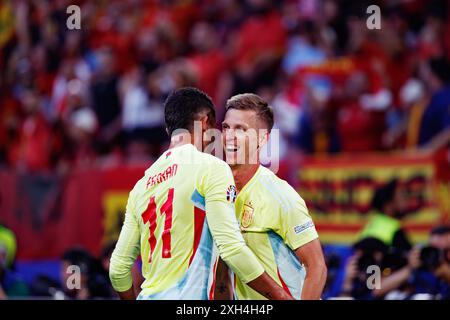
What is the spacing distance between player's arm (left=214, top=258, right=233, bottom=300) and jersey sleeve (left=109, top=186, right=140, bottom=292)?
53cm

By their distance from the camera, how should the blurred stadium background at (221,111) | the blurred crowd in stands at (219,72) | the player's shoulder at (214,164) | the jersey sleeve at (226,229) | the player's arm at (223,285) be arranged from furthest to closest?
the blurred crowd in stands at (219,72), the blurred stadium background at (221,111), the player's arm at (223,285), the player's shoulder at (214,164), the jersey sleeve at (226,229)

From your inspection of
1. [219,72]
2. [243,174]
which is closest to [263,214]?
[243,174]

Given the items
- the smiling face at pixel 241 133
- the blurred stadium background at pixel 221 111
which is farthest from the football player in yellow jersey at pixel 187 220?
the blurred stadium background at pixel 221 111

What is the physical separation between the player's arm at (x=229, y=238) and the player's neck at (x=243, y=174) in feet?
2.10

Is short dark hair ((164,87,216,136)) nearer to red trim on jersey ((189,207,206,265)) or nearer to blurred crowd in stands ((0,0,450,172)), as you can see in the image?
red trim on jersey ((189,207,206,265))

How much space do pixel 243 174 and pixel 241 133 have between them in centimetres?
31

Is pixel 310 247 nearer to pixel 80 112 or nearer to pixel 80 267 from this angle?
pixel 80 267

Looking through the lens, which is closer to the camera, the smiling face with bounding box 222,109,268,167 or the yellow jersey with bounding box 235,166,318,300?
the yellow jersey with bounding box 235,166,318,300

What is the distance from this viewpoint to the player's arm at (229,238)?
5.65m

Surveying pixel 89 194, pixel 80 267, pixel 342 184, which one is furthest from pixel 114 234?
pixel 80 267

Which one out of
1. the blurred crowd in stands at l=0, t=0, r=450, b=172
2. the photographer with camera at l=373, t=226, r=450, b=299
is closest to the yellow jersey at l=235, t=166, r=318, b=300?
the photographer with camera at l=373, t=226, r=450, b=299

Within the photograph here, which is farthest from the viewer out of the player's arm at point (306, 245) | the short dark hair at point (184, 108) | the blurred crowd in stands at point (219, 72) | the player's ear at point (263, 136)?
the blurred crowd in stands at point (219, 72)

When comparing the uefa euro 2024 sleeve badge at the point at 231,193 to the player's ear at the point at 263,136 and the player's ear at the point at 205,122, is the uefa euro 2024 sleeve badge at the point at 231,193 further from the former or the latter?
the player's ear at the point at 263,136

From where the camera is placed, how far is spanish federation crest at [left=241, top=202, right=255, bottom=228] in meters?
6.24
